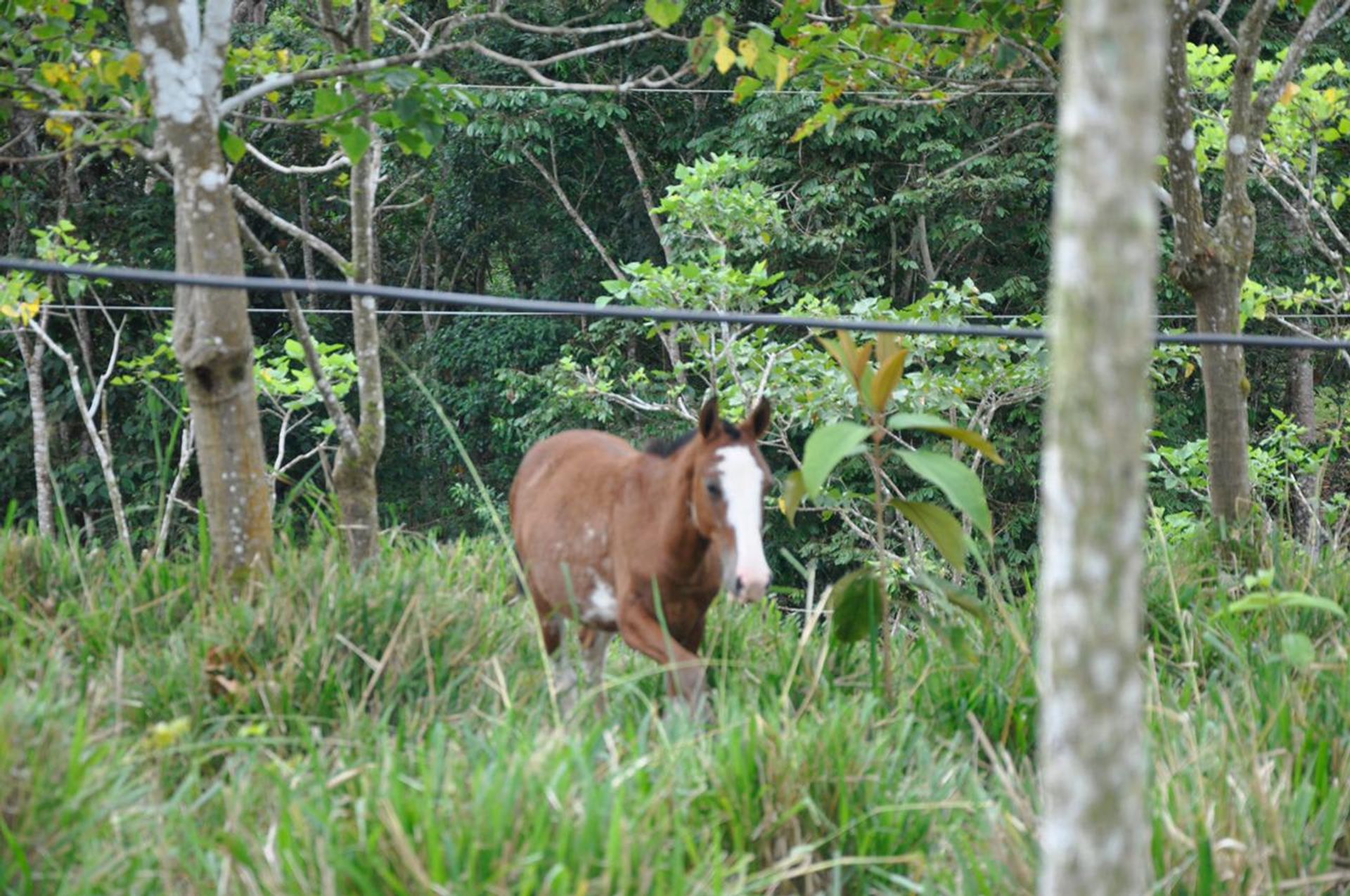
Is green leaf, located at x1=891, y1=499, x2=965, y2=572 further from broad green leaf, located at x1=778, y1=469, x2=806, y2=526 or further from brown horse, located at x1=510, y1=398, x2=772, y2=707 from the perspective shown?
brown horse, located at x1=510, y1=398, x2=772, y2=707

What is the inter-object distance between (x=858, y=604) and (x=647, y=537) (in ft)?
2.21

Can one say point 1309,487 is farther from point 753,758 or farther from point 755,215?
point 753,758

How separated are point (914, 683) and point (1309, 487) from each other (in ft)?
48.6

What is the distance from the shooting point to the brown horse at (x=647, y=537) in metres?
4.07

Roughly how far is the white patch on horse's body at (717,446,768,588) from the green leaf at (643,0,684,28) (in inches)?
69.7

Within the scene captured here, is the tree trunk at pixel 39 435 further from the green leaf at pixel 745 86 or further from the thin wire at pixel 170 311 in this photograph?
the green leaf at pixel 745 86

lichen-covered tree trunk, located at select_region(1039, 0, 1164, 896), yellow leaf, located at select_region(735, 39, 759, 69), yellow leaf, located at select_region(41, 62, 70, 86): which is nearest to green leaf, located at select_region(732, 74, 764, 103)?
yellow leaf, located at select_region(735, 39, 759, 69)

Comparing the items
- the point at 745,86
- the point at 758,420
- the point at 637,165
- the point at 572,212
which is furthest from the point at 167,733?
the point at 572,212

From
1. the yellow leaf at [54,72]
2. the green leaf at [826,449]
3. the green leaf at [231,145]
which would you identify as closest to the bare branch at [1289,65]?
the green leaf at [826,449]

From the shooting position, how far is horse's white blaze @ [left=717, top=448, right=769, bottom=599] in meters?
3.91

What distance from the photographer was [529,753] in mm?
3279

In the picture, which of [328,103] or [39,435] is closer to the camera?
[328,103]

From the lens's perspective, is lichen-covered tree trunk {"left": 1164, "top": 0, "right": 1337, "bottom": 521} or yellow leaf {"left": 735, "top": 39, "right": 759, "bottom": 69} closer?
yellow leaf {"left": 735, "top": 39, "right": 759, "bottom": 69}

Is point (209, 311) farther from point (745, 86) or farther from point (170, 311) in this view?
point (170, 311)
